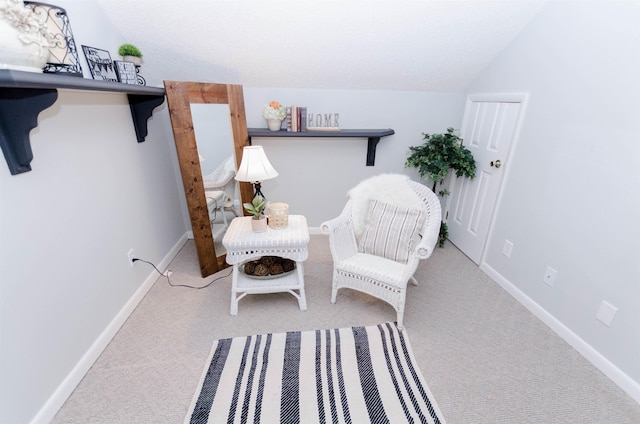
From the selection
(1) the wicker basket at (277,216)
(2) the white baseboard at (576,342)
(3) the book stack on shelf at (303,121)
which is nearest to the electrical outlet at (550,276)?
(2) the white baseboard at (576,342)

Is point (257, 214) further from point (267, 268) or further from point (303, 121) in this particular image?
point (303, 121)

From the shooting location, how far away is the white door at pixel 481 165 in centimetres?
222

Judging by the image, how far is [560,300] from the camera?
183 cm

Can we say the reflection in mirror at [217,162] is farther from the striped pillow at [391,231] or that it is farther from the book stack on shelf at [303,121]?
the striped pillow at [391,231]

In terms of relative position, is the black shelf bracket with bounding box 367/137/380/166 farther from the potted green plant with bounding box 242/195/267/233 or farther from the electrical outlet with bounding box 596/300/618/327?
the electrical outlet with bounding box 596/300/618/327

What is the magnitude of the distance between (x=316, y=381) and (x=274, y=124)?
6.59 ft

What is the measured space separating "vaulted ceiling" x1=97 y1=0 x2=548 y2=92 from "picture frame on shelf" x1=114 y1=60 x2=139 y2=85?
347mm

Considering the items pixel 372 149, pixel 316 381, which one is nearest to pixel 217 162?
pixel 372 149

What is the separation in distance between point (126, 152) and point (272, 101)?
4.06ft

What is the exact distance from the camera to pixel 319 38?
2.02 metres

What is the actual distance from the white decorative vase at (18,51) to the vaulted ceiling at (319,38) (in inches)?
38.8

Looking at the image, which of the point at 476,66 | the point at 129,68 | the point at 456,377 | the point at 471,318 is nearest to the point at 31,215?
the point at 129,68

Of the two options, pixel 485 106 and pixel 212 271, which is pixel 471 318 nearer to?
pixel 485 106

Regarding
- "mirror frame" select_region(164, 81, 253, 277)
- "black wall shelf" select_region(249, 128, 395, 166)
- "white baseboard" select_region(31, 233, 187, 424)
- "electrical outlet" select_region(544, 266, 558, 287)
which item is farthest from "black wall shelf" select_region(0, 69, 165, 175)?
"electrical outlet" select_region(544, 266, 558, 287)
